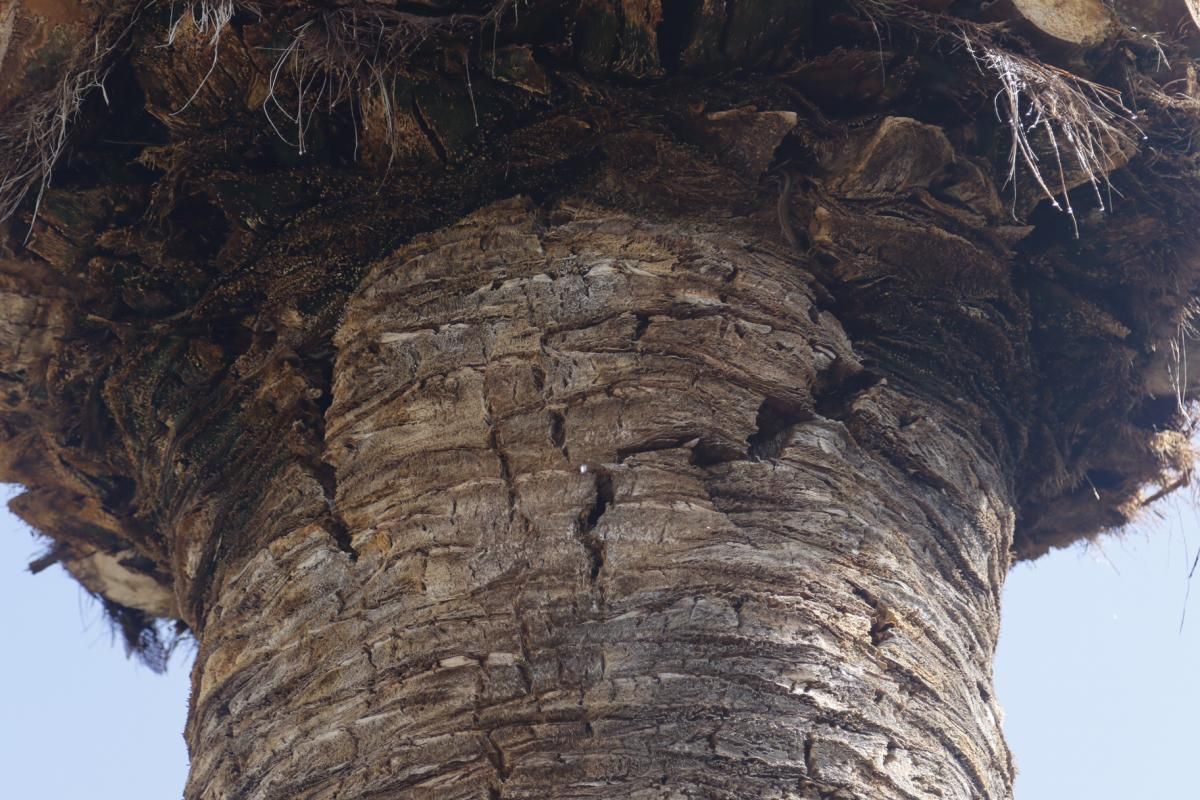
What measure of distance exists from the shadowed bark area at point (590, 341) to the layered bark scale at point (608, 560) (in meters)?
0.01

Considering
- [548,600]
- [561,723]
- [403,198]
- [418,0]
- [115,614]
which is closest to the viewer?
[561,723]

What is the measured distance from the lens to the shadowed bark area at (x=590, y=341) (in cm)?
327

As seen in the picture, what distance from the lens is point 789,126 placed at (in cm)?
411

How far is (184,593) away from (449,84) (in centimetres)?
181

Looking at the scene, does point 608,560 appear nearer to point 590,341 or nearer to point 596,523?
point 596,523

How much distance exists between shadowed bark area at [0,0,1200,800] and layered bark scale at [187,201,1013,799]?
0.01 metres

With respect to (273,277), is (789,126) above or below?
above

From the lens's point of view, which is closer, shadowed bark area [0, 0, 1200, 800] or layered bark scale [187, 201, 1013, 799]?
layered bark scale [187, 201, 1013, 799]

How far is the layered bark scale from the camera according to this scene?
3100 mm

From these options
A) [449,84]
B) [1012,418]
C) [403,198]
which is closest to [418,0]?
[449,84]

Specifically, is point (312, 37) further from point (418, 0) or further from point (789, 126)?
point (789, 126)

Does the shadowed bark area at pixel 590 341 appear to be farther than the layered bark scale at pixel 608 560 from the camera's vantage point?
Yes

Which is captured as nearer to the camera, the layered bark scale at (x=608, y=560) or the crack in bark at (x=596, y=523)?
the layered bark scale at (x=608, y=560)

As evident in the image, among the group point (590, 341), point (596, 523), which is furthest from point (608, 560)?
point (590, 341)
